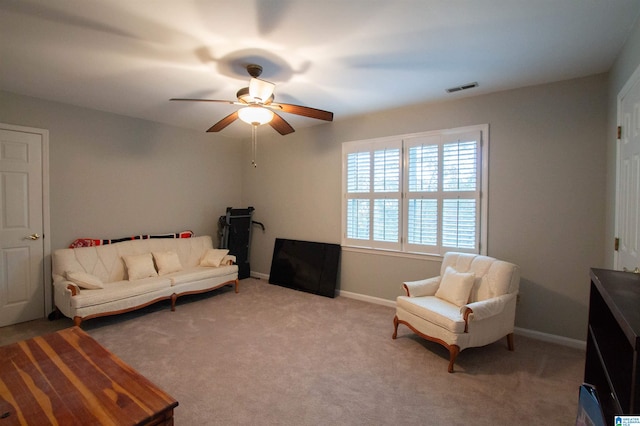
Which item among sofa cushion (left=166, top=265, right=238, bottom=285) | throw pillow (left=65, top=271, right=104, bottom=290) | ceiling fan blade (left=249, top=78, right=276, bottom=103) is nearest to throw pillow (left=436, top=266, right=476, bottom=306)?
ceiling fan blade (left=249, top=78, right=276, bottom=103)

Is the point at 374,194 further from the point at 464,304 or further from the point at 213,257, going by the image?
the point at 213,257

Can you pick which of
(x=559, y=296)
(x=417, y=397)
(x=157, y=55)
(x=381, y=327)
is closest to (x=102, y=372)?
(x=417, y=397)

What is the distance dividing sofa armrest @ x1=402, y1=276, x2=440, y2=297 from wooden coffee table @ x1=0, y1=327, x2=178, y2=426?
2416 mm

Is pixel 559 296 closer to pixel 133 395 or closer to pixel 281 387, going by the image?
pixel 281 387

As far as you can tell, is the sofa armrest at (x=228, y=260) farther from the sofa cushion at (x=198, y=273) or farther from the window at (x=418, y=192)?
the window at (x=418, y=192)

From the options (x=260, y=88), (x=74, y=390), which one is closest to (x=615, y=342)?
(x=74, y=390)

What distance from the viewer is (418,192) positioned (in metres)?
3.92

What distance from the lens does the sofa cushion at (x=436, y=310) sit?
2.59 m

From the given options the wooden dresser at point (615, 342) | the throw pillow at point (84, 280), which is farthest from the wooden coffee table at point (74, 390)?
the wooden dresser at point (615, 342)

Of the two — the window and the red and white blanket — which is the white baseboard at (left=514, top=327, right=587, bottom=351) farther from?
the red and white blanket

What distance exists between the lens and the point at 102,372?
168cm

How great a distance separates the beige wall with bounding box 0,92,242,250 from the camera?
3855 millimetres

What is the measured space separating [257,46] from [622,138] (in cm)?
299

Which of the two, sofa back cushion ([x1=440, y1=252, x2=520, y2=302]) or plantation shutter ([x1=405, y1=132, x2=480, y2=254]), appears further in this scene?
plantation shutter ([x1=405, y1=132, x2=480, y2=254])
